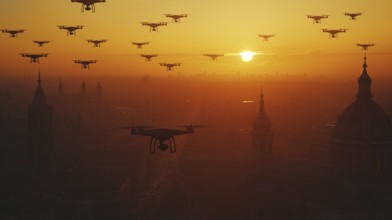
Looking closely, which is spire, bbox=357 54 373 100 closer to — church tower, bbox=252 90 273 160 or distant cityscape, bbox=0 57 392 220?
distant cityscape, bbox=0 57 392 220

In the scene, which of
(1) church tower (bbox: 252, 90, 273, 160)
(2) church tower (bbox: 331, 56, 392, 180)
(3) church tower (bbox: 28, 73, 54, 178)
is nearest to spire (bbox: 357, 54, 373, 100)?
(2) church tower (bbox: 331, 56, 392, 180)

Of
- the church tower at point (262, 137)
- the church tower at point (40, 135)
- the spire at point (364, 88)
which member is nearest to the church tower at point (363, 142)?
the spire at point (364, 88)

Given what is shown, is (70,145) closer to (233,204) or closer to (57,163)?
(57,163)

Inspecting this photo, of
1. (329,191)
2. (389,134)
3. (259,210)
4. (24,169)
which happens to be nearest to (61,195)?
(24,169)

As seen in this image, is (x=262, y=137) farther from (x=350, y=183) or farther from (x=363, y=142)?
(x=350, y=183)

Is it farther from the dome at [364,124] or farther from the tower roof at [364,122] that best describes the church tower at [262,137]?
the dome at [364,124]
